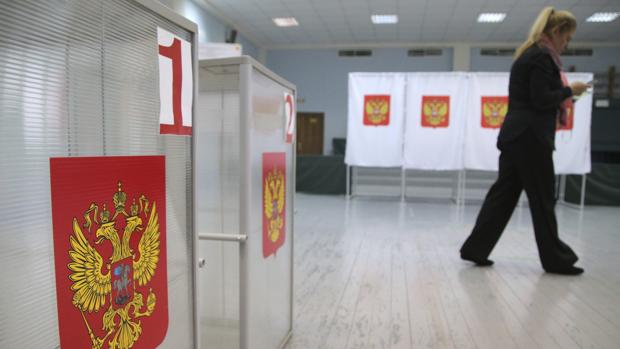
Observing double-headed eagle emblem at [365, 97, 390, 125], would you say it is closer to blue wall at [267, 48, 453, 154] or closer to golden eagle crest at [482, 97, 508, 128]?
golden eagle crest at [482, 97, 508, 128]

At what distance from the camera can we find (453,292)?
2.29 meters

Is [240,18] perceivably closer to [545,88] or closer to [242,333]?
[545,88]

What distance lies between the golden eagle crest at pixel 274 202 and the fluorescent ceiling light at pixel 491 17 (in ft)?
26.2

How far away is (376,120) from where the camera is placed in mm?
6105

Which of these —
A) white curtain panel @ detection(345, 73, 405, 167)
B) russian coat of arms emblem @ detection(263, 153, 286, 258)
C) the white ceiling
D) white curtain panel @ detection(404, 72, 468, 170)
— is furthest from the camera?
the white ceiling

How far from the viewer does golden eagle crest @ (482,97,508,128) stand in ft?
19.0

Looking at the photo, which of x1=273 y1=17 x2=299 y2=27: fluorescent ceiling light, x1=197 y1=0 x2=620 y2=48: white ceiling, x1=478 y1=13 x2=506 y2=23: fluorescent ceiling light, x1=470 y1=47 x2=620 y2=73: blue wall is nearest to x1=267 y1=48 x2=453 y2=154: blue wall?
x1=197 y1=0 x2=620 y2=48: white ceiling

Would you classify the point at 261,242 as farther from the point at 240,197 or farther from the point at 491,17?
the point at 491,17

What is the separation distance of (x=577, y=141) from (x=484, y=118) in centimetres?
130

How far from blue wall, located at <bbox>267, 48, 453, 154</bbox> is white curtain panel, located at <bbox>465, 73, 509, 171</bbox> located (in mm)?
4916

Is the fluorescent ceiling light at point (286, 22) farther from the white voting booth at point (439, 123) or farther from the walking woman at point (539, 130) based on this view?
the walking woman at point (539, 130)

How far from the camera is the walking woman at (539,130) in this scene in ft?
8.07

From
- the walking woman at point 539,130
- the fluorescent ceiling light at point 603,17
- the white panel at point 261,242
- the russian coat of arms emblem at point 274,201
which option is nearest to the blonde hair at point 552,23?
the walking woman at point 539,130

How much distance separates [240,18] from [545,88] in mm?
7308
